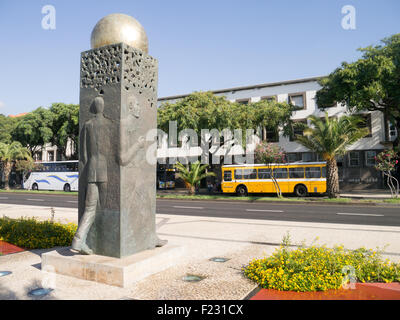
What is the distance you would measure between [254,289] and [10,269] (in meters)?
4.10

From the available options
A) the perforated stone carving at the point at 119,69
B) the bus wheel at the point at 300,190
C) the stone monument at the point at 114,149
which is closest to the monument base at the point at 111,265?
the stone monument at the point at 114,149

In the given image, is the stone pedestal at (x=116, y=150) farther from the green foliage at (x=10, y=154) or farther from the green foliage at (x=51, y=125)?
the green foliage at (x=10, y=154)

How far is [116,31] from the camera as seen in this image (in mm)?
5262

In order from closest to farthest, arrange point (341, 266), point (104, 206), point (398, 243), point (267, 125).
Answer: point (341, 266), point (104, 206), point (398, 243), point (267, 125)

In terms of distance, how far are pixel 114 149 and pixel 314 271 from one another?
3.55 meters

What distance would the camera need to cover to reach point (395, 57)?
879 inches

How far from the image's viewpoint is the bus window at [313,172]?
2308 cm

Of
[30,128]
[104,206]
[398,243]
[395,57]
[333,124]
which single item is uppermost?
[395,57]

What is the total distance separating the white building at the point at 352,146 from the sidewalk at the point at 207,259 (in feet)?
70.2

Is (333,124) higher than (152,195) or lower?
higher

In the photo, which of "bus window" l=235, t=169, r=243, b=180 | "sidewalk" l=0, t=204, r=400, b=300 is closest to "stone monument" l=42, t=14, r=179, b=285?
"sidewalk" l=0, t=204, r=400, b=300

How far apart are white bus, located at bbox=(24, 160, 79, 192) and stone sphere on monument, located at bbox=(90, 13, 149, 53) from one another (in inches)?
1124

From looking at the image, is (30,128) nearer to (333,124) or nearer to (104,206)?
(333,124)
